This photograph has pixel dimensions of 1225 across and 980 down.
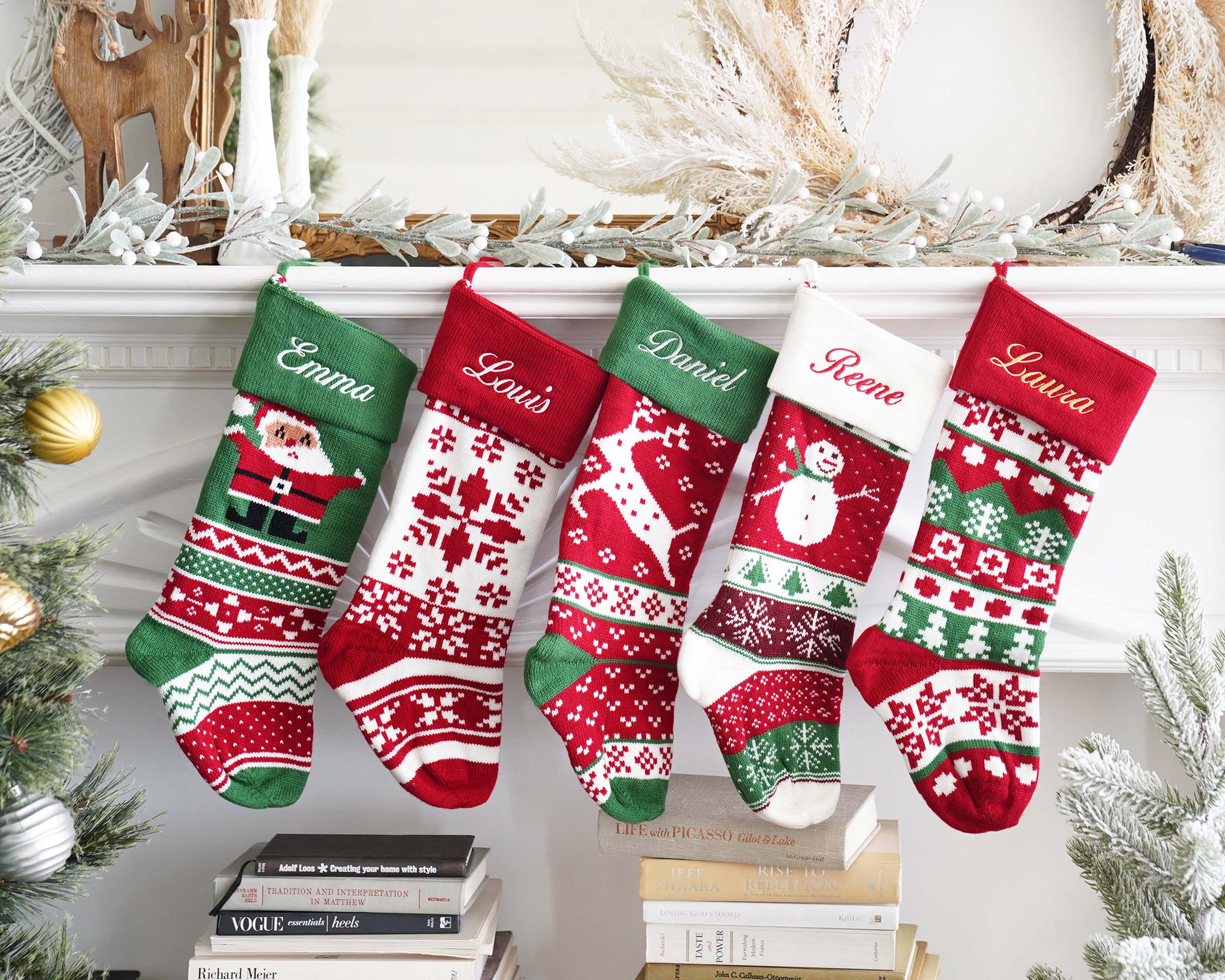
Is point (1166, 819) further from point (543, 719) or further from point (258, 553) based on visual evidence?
point (258, 553)

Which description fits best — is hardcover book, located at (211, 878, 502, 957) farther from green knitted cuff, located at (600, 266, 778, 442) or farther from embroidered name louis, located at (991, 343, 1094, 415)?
embroidered name louis, located at (991, 343, 1094, 415)

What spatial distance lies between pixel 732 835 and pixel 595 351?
0.59 metres

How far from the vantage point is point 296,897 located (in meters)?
1.12

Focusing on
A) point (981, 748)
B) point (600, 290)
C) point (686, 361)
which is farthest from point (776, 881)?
point (600, 290)

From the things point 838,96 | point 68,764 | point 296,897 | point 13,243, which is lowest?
point 296,897

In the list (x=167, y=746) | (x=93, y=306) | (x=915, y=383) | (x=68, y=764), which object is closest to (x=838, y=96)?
(x=915, y=383)

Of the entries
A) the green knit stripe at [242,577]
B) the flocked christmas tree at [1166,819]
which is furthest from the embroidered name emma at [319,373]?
the flocked christmas tree at [1166,819]

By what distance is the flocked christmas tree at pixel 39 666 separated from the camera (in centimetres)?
81

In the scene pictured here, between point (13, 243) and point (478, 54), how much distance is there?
2.01 feet

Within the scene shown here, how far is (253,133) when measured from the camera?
3.91 feet

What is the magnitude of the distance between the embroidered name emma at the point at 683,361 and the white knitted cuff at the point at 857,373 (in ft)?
0.17

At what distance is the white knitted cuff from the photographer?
108cm

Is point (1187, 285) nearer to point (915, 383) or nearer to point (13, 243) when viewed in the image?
point (915, 383)

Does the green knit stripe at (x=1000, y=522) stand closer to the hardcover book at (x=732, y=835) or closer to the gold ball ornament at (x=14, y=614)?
the hardcover book at (x=732, y=835)
